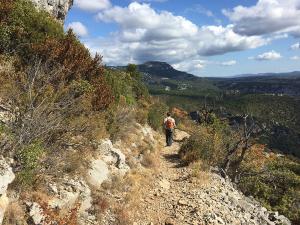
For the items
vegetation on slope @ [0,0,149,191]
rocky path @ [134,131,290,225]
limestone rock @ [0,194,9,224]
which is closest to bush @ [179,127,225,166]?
rocky path @ [134,131,290,225]

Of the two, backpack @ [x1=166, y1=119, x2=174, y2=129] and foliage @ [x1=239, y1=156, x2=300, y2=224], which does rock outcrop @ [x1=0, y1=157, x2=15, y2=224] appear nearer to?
foliage @ [x1=239, y1=156, x2=300, y2=224]

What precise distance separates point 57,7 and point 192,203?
1830 cm

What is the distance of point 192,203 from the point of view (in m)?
13.3

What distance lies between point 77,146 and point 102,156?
1.30 metres

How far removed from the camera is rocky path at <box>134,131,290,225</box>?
40.2 ft

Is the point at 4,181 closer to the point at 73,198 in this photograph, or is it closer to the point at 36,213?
the point at 36,213

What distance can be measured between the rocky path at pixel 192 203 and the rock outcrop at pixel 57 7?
13.0m

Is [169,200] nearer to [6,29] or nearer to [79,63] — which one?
[79,63]

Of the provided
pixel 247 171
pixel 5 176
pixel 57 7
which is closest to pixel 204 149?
pixel 247 171

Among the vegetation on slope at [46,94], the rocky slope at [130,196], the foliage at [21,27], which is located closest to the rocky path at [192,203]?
the rocky slope at [130,196]

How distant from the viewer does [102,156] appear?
14172mm

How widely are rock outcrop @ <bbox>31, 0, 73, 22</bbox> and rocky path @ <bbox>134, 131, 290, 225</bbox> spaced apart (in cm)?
1301

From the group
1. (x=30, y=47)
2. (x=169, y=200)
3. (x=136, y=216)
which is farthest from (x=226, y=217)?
(x=30, y=47)

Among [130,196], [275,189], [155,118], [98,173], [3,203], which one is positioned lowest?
[275,189]
